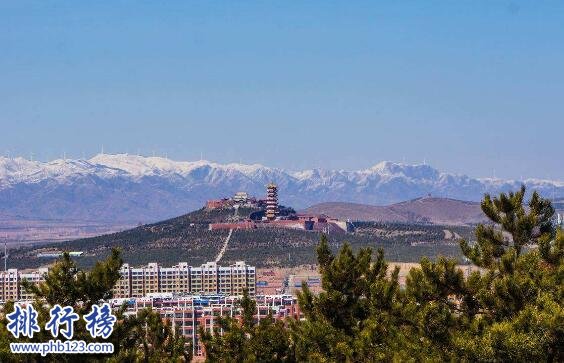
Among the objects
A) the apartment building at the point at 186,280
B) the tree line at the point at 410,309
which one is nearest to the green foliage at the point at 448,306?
the tree line at the point at 410,309

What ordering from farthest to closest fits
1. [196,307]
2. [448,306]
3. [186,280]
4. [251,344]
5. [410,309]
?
[186,280]
[196,307]
[251,344]
[410,309]
[448,306]

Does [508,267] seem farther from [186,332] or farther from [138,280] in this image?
[138,280]

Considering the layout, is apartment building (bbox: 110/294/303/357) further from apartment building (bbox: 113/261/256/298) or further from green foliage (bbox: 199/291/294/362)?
green foliage (bbox: 199/291/294/362)

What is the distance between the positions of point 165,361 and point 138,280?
100m

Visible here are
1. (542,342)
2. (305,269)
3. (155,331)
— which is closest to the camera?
(542,342)

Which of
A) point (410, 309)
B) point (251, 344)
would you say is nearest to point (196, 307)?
point (251, 344)

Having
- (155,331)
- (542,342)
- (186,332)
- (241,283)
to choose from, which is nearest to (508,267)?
(542,342)

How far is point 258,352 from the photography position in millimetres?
37438

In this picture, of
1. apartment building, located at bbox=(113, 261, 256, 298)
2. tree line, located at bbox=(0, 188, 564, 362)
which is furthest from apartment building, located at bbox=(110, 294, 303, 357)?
tree line, located at bbox=(0, 188, 564, 362)

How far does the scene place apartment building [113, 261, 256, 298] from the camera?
135875 millimetres

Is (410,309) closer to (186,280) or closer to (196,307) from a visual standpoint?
(196,307)

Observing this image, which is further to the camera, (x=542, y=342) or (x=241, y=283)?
(x=241, y=283)

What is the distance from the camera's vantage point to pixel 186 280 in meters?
138

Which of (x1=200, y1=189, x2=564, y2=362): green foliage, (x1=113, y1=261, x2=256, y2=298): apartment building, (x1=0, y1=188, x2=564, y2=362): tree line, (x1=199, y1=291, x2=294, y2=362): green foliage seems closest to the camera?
(x1=200, y1=189, x2=564, y2=362): green foliage
